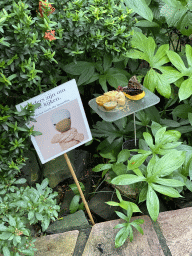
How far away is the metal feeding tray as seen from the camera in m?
1.46

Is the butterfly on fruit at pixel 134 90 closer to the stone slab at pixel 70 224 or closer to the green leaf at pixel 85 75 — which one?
the green leaf at pixel 85 75

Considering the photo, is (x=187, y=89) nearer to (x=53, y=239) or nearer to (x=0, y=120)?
(x=0, y=120)

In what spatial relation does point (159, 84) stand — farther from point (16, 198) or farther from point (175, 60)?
point (16, 198)

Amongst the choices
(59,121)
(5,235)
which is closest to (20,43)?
(59,121)

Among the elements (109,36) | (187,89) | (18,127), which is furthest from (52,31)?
(187,89)

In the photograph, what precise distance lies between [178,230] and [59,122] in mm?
993

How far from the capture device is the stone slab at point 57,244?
4.95 feet

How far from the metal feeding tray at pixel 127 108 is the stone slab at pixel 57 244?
2.52 ft

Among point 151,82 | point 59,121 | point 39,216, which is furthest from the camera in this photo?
point 151,82

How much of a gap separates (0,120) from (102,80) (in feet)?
2.75

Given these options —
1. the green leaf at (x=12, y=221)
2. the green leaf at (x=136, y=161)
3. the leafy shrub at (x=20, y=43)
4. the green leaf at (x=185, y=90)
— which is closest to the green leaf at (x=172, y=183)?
Answer: the green leaf at (x=136, y=161)

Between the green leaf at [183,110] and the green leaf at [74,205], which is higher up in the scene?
the green leaf at [183,110]

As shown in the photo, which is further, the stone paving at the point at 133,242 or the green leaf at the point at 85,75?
the green leaf at the point at 85,75

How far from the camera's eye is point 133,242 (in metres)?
1.52
